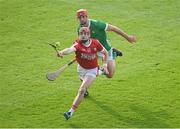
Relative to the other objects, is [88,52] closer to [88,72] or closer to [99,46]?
[99,46]

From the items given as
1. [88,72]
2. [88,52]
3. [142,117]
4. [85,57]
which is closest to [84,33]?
[88,52]

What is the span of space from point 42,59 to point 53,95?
2.31 m

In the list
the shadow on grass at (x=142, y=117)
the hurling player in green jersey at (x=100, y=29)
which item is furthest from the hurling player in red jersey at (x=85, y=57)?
the shadow on grass at (x=142, y=117)

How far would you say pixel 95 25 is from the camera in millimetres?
11492

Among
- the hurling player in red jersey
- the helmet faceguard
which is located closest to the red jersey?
the hurling player in red jersey

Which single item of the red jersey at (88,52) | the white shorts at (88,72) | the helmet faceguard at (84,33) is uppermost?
the helmet faceguard at (84,33)

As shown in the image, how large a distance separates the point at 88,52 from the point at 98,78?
2.24m

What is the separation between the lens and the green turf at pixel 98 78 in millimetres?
11023

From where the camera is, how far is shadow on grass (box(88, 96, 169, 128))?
10.6m

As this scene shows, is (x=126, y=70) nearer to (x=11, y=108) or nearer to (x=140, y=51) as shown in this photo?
(x=140, y=51)

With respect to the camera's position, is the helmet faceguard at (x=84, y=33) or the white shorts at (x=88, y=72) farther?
the white shorts at (x=88, y=72)

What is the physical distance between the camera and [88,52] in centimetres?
1084

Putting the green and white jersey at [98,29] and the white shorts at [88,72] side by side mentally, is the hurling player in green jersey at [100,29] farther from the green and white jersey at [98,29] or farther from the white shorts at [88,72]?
the white shorts at [88,72]

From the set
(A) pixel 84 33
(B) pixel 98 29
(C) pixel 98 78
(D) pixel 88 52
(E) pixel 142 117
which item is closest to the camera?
(A) pixel 84 33
